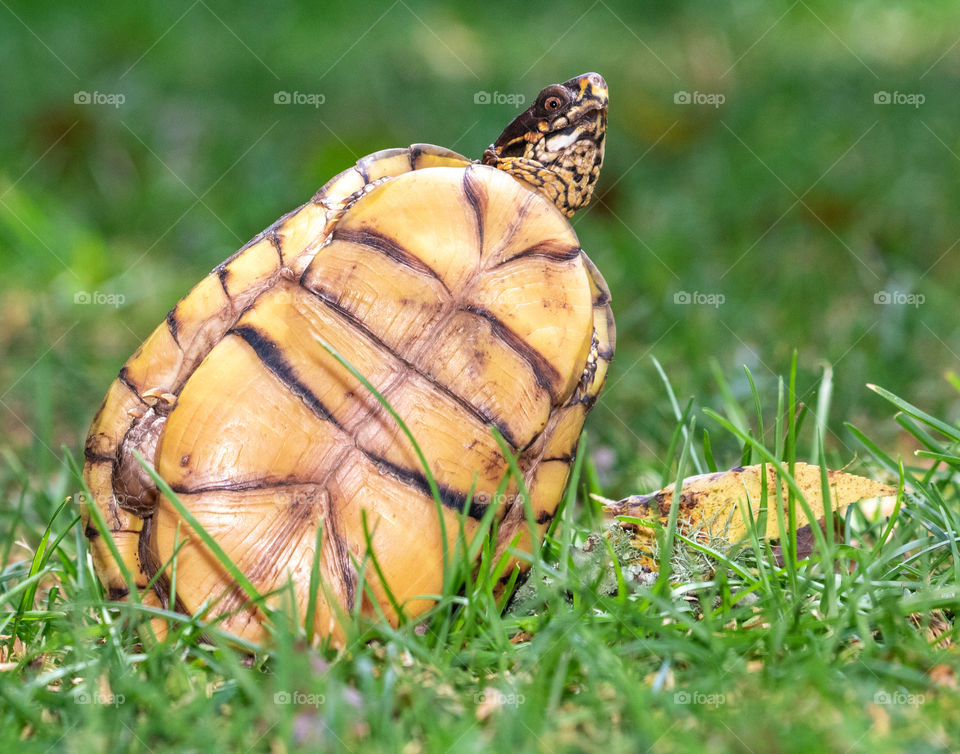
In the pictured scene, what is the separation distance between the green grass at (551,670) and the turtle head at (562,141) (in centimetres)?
68

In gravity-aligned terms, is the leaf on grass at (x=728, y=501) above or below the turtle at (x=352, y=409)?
below

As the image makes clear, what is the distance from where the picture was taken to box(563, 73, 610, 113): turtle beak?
5.81ft

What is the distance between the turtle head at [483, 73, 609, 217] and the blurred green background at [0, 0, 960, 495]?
2.43 ft

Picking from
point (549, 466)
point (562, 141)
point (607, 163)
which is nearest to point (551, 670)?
point (549, 466)

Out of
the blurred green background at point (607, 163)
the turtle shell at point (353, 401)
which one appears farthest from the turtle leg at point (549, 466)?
the blurred green background at point (607, 163)

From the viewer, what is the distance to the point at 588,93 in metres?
1.77

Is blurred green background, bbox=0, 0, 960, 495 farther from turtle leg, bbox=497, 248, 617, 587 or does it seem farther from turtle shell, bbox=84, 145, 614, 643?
turtle shell, bbox=84, 145, 614, 643

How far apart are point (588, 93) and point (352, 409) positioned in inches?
30.6

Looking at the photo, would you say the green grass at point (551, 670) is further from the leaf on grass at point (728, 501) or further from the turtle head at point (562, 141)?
the turtle head at point (562, 141)

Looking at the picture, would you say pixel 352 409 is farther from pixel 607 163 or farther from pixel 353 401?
pixel 607 163

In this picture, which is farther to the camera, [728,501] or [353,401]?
[728,501]

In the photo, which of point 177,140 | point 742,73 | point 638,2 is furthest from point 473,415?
point 638,2

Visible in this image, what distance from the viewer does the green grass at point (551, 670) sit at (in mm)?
1131

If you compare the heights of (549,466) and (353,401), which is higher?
(353,401)
